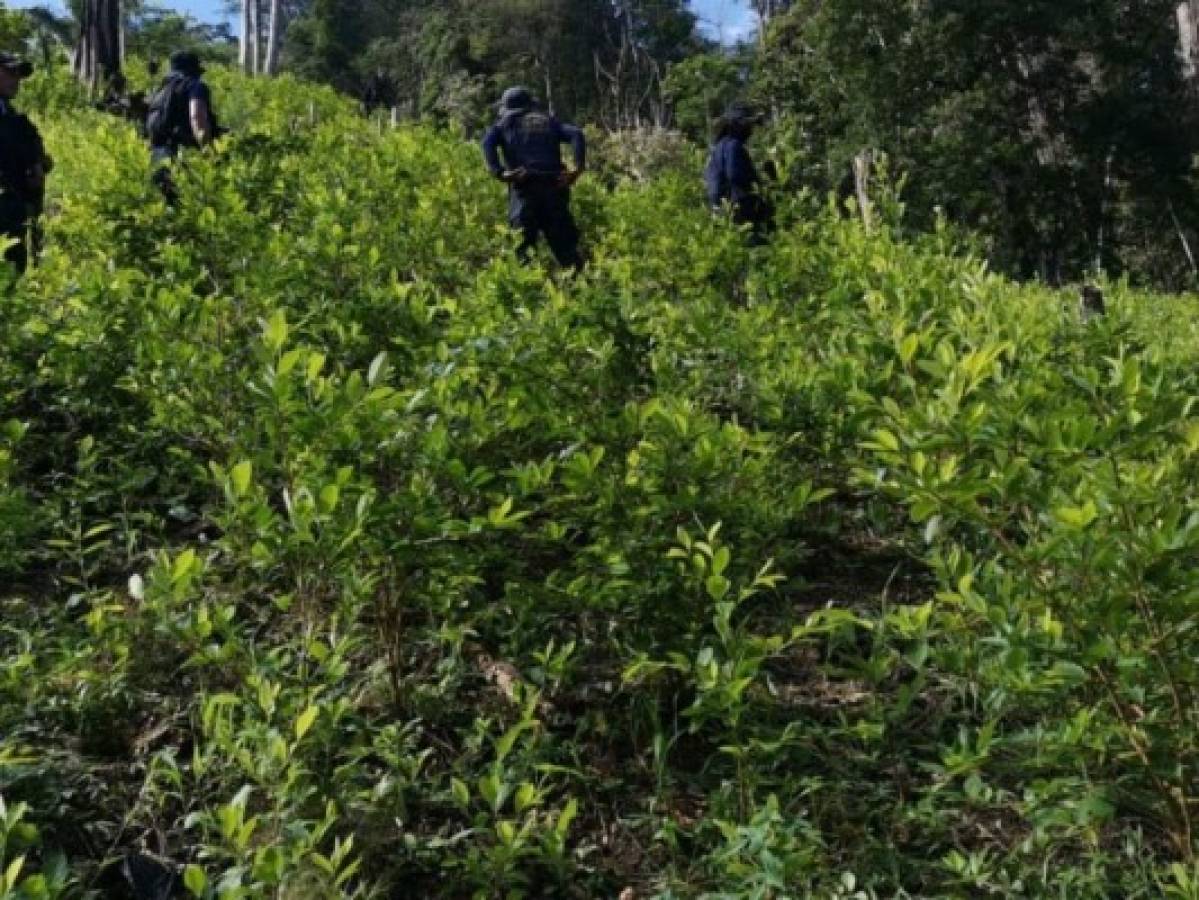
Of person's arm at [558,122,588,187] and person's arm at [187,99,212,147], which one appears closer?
person's arm at [558,122,588,187]

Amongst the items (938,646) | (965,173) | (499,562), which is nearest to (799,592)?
(938,646)

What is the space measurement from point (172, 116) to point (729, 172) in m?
3.34

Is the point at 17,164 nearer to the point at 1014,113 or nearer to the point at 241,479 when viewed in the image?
the point at 241,479

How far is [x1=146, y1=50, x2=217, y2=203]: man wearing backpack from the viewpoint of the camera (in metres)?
6.68

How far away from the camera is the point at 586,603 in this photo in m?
2.35

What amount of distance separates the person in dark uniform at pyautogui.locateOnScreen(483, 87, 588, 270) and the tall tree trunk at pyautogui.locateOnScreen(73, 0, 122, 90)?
425 inches

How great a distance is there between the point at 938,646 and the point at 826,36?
16.9m

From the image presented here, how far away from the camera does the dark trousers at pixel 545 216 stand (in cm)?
629

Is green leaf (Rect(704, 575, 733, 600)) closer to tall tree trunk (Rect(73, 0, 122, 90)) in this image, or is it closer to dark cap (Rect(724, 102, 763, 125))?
dark cap (Rect(724, 102, 763, 125))

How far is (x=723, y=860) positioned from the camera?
6.26 feet

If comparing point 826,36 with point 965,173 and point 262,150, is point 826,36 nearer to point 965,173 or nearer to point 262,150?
point 965,173

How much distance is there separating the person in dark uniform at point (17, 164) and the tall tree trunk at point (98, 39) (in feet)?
35.1

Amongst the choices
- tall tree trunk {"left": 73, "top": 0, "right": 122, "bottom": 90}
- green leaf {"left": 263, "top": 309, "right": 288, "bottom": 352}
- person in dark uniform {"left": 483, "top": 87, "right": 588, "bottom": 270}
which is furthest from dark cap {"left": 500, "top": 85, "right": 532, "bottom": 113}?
tall tree trunk {"left": 73, "top": 0, "right": 122, "bottom": 90}

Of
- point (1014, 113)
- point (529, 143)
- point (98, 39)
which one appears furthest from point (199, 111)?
Answer: point (1014, 113)
